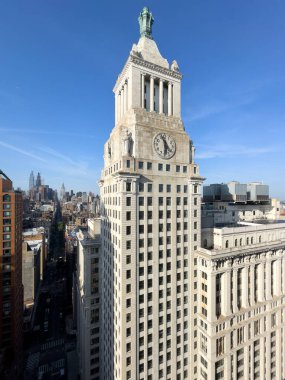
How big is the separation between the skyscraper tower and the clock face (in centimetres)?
27

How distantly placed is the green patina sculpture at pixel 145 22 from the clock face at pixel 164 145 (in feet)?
113

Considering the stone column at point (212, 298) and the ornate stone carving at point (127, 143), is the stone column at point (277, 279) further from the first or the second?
the ornate stone carving at point (127, 143)

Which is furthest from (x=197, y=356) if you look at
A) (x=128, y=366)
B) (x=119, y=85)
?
→ (x=119, y=85)

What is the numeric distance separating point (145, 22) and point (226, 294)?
82.7 metres

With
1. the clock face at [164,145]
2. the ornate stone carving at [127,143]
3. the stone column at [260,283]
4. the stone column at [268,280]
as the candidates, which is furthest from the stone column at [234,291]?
the ornate stone carving at [127,143]

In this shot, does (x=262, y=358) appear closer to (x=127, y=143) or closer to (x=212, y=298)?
(x=212, y=298)

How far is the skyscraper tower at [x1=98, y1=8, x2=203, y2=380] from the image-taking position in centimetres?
4912

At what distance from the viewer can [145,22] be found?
6519cm

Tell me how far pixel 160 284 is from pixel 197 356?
2404 cm

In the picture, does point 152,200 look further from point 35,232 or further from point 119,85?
point 35,232

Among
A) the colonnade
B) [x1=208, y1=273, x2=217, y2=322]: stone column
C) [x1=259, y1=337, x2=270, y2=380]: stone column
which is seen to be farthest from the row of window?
[x1=259, y1=337, x2=270, y2=380]: stone column

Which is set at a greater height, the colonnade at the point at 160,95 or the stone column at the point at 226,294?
the colonnade at the point at 160,95

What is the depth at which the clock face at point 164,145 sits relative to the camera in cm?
5465

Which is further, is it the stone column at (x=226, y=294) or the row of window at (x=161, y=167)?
the stone column at (x=226, y=294)
